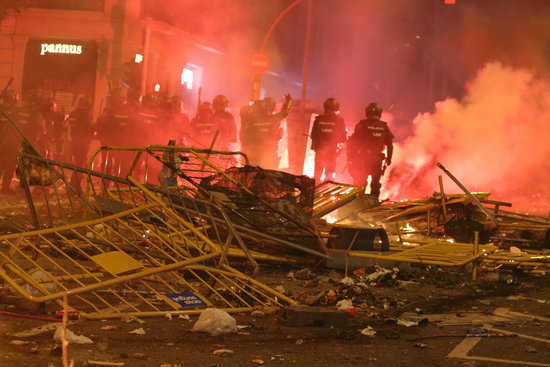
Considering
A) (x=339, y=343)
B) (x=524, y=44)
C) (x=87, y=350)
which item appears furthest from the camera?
(x=524, y=44)

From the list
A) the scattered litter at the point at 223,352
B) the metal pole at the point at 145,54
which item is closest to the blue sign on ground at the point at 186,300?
the scattered litter at the point at 223,352

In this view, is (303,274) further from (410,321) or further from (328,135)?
(328,135)

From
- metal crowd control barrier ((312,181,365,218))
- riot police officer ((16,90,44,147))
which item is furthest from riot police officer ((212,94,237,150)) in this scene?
metal crowd control barrier ((312,181,365,218))

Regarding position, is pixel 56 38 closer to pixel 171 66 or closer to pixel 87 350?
pixel 171 66

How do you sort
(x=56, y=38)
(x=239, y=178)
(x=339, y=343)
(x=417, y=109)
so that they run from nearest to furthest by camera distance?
(x=339, y=343) → (x=239, y=178) → (x=56, y=38) → (x=417, y=109)

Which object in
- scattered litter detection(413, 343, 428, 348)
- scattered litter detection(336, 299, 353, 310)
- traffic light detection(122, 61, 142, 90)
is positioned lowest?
scattered litter detection(336, 299, 353, 310)

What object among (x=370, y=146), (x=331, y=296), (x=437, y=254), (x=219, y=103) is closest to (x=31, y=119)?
(x=219, y=103)

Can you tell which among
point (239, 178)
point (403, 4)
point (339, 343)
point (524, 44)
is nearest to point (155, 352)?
point (339, 343)

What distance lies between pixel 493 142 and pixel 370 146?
7229 millimetres

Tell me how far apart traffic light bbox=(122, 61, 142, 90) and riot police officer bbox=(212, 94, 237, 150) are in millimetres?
8811

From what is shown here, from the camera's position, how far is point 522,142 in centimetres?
2044

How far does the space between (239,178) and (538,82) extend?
15656mm

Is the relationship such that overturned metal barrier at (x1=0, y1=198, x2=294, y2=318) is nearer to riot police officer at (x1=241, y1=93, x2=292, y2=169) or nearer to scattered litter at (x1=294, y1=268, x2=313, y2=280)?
scattered litter at (x1=294, y1=268, x2=313, y2=280)

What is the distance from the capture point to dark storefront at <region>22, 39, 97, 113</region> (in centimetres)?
2678
